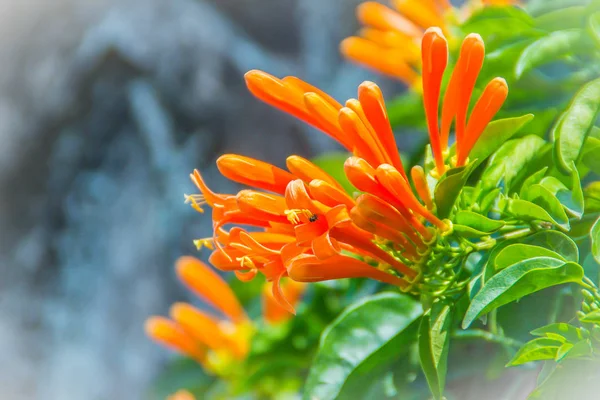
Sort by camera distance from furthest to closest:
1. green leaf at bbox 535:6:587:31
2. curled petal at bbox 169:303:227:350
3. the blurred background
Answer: the blurred background → curled petal at bbox 169:303:227:350 → green leaf at bbox 535:6:587:31

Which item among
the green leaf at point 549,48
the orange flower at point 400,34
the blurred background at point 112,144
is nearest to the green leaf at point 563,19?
the green leaf at point 549,48

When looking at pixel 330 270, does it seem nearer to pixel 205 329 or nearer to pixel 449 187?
pixel 449 187

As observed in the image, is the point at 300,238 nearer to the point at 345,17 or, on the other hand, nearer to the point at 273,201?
the point at 273,201

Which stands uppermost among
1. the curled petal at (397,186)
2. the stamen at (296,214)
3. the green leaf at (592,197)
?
the stamen at (296,214)

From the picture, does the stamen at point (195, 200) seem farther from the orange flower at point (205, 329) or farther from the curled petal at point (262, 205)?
the orange flower at point (205, 329)

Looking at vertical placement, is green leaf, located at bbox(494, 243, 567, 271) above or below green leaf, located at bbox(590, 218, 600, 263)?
above

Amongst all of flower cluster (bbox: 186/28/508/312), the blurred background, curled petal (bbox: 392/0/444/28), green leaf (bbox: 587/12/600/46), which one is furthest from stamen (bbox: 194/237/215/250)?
the blurred background

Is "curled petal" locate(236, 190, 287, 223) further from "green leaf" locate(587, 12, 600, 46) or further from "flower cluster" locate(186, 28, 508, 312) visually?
"green leaf" locate(587, 12, 600, 46)
